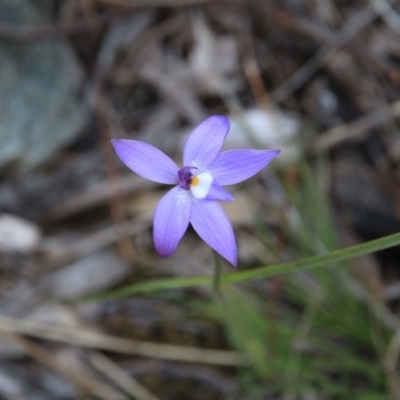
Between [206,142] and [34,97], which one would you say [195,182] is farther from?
[34,97]

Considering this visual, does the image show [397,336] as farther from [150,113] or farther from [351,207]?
[150,113]

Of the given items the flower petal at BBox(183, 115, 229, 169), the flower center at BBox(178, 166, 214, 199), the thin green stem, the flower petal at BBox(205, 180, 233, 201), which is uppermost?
the flower petal at BBox(183, 115, 229, 169)

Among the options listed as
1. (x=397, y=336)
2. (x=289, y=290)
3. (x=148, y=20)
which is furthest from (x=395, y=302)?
(x=148, y=20)

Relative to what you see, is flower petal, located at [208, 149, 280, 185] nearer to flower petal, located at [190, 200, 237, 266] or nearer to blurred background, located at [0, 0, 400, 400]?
flower petal, located at [190, 200, 237, 266]

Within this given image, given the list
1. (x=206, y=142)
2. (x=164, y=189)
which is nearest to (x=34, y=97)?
(x=164, y=189)

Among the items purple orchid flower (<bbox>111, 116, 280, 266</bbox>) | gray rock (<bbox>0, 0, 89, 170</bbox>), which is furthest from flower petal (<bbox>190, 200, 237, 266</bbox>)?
gray rock (<bbox>0, 0, 89, 170</bbox>)

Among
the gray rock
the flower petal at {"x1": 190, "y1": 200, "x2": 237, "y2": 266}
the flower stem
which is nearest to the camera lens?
the flower petal at {"x1": 190, "y1": 200, "x2": 237, "y2": 266}

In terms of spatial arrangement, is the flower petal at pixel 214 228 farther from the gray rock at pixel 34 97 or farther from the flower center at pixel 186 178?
the gray rock at pixel 34 97
